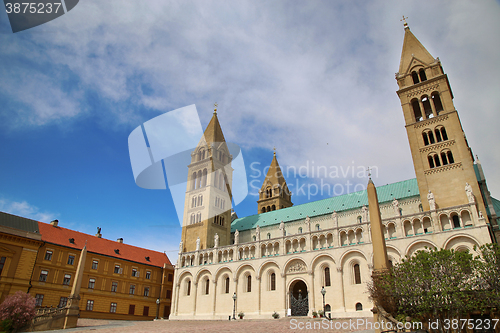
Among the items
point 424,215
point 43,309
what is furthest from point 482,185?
point 43,309

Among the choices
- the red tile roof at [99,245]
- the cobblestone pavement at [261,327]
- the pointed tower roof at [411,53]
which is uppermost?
the pointed tower roof at [411,53]

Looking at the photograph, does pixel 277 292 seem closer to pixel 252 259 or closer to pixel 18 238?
pixel 252 259

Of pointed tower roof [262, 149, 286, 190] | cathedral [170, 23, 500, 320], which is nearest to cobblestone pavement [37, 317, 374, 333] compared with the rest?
cathedral [170, 23, 500, 320]

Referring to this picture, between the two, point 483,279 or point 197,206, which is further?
→ point 197,206

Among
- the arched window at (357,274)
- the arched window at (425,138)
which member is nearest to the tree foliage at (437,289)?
the arched window at (357,274)

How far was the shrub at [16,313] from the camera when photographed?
24453 mm

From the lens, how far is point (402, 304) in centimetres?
1850

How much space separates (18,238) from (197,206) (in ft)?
87.3

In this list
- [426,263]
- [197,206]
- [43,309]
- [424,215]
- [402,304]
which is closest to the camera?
[402,304]

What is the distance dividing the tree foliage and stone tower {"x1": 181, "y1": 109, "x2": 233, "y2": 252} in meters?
37.2

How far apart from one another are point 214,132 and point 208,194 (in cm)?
1307

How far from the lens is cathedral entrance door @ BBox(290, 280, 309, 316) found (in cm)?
3762

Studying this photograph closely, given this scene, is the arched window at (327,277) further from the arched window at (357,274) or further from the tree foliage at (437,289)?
the tree foliage at (437,289)

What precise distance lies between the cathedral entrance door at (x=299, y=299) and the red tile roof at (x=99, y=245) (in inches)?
951
